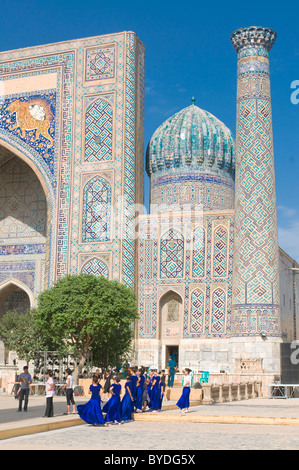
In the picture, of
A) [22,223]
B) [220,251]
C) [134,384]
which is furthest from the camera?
[22,223]

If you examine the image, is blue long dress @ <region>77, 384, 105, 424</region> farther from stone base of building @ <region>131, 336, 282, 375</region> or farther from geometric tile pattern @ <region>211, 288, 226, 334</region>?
geometric tile pattern @ <region>211, 288, 226, 334</region>

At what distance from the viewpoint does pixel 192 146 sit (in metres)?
21.7

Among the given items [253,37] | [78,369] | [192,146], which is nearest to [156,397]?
[78,369]

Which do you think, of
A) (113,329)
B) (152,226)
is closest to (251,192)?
(152,226)

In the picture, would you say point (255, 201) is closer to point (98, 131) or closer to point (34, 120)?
point (98, 131)

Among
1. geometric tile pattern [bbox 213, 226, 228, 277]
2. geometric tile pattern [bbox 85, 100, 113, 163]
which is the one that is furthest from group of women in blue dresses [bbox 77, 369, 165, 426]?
geometric tile pattern [bbox 85, 100, 113, 163]

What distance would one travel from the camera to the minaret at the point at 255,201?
52.5 ft

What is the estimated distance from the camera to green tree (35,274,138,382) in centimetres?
1466

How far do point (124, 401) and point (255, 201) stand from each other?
8.60m

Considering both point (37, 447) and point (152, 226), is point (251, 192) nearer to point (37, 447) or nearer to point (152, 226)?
point (152, 226)

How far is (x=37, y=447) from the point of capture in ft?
20.6

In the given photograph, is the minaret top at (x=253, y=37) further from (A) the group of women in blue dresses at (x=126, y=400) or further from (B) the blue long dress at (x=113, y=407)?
(B) the blue long dress at (x=113, y=407)

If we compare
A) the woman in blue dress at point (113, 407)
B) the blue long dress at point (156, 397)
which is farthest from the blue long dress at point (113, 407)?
the blue long dress at point (156, 397)
